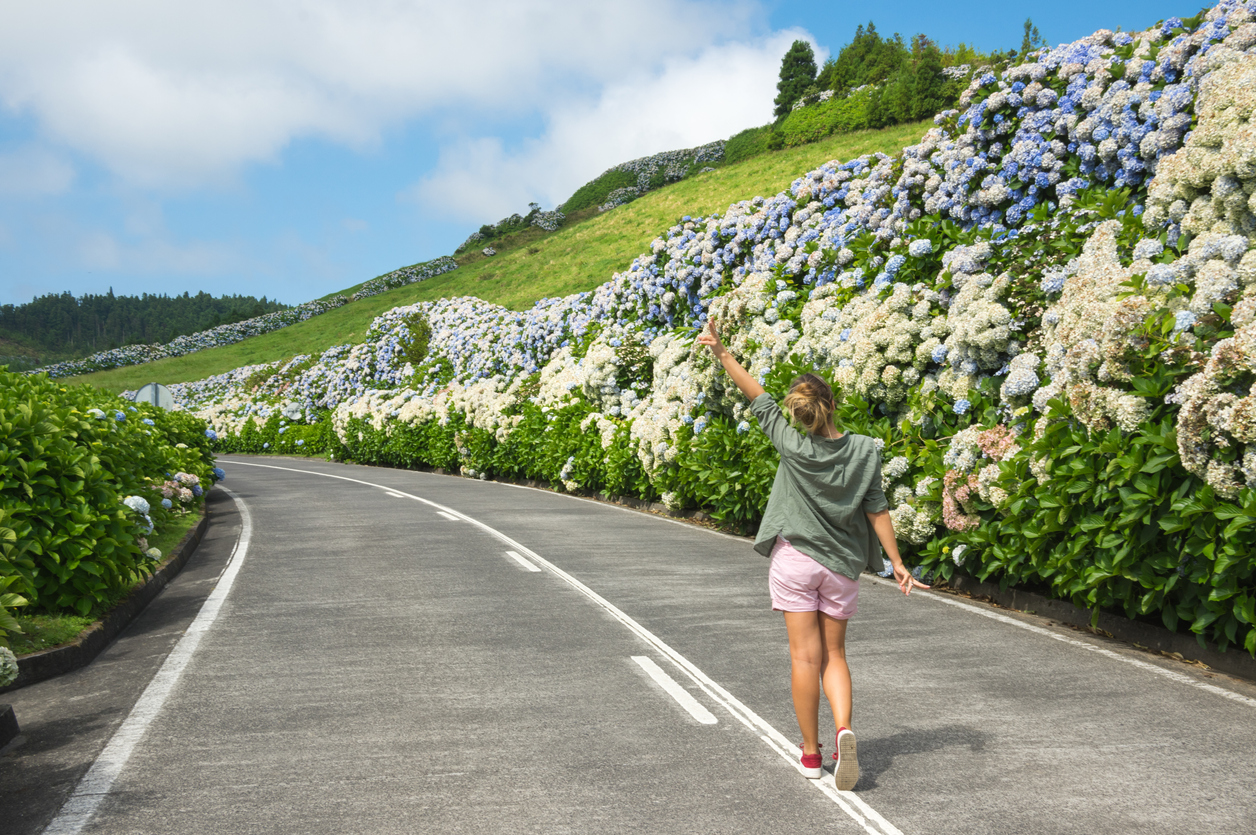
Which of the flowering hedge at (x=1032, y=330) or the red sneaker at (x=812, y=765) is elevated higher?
the flowering hedge at (x=1032, y=330)

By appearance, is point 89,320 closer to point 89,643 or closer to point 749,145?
point 749,145

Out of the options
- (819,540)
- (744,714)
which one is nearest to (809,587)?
(819,540)

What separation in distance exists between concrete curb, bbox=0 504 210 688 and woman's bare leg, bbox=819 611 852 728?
5.08 metres

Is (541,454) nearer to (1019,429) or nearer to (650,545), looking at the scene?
(650,545)

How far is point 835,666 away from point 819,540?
594 mm

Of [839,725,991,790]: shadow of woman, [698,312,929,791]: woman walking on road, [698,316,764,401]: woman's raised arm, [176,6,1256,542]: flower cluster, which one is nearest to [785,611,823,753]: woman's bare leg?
[698,312,929,791]: woman walking on road

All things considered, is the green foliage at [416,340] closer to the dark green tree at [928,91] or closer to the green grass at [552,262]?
the green grass at [552,262]

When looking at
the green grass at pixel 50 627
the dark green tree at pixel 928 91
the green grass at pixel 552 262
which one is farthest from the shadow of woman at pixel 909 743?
the dark green tree at pixel 928 91

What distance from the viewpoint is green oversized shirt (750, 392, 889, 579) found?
4395 millimetres

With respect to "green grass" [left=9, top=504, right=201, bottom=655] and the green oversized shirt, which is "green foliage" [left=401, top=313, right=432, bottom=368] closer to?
"green grass" [left=9, top=504, right=201, bottom=655]

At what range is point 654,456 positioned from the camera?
51.8 feet

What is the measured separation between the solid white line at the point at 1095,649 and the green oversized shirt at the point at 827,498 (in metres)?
2.81

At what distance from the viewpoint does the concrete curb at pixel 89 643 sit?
6.17m

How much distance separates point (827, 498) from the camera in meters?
4.44
